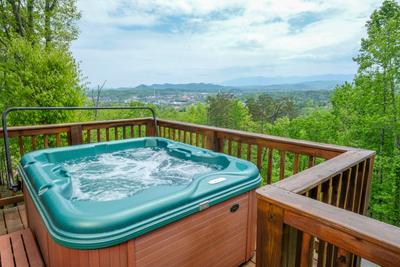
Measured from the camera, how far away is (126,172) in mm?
2734

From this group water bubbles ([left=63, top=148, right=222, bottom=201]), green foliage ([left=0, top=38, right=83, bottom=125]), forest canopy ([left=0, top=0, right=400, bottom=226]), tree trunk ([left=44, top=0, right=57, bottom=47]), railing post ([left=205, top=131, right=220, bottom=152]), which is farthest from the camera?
tree trunk ([left=44, top=0, right=57, bottom=47])

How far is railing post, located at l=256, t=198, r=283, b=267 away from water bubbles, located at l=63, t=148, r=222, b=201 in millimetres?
1206

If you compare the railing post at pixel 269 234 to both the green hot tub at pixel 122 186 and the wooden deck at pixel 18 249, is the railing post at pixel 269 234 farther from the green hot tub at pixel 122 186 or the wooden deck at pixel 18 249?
the wooden deck at pixel 18 249

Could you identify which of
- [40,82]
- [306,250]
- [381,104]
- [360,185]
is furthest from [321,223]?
[381,104]

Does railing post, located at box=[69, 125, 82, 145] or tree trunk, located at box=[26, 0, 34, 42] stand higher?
tree trunk, located at box=[26, 0, 34, 42]

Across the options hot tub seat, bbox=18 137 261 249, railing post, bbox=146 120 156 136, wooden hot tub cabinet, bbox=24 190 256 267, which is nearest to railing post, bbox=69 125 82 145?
hot tub seat, bbox=18 137 261 249

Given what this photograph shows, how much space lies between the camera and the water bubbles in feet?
7.30

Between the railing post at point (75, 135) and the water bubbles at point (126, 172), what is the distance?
0.55 metres

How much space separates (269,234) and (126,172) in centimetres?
207

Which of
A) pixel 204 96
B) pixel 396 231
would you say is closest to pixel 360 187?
pixel 396 231

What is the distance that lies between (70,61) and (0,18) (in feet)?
12.4

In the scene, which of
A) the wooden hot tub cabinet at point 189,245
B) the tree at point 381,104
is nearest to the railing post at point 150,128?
the wooden hot tub cabinet at point 189,245

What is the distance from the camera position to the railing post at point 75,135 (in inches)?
129

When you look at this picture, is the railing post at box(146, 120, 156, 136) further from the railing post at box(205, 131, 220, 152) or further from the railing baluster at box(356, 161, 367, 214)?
the railing baluster at box(356, 161, 367, 214)
